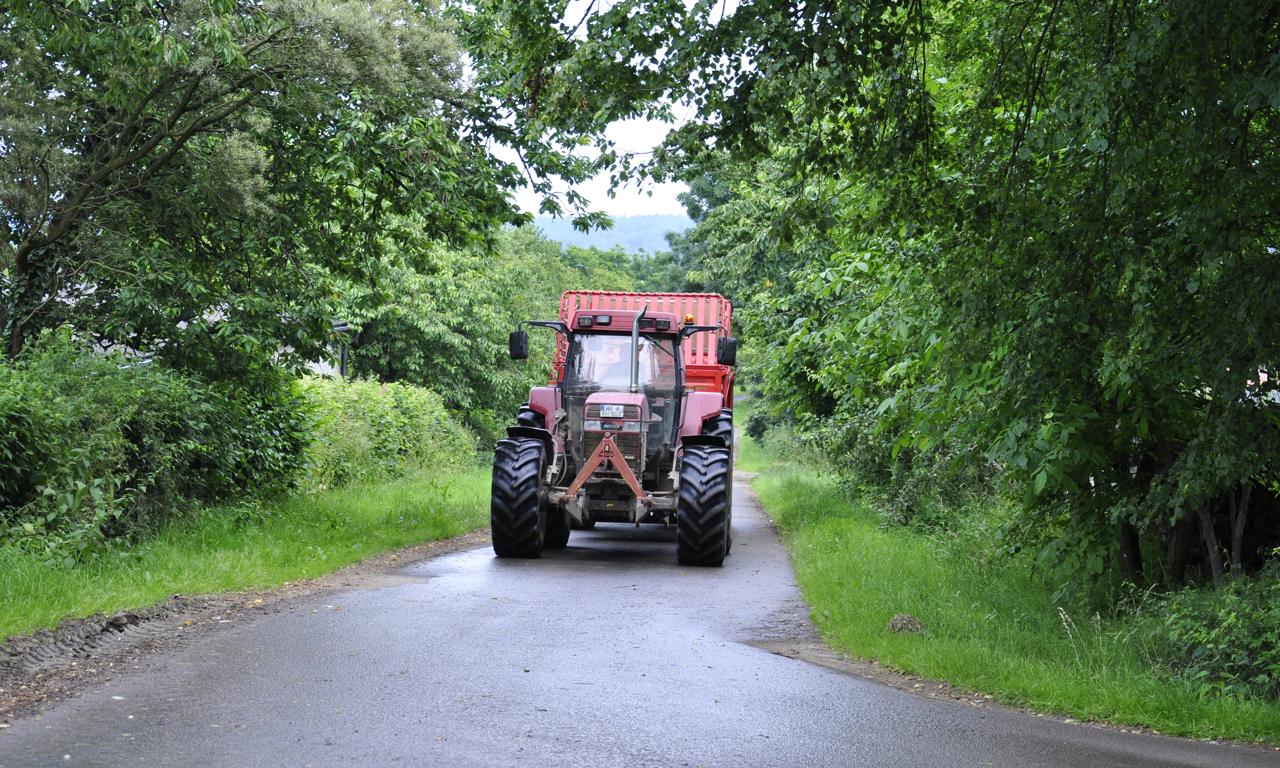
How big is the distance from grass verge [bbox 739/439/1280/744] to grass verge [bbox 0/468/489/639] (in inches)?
196

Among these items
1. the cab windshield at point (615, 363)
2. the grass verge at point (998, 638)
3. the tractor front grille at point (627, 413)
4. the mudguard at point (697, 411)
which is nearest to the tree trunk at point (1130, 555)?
the grass verge at point (998, 638)

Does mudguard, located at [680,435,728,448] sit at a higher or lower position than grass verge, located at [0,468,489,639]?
higher

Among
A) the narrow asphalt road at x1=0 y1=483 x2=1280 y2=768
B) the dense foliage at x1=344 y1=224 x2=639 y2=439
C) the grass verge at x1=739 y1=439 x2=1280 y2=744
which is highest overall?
the dense foliage at x1=344 y1=224 x2=639 y2=439

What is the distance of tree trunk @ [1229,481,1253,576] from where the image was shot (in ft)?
27.5

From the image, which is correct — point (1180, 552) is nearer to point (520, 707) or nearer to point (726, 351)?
point (520, 707)

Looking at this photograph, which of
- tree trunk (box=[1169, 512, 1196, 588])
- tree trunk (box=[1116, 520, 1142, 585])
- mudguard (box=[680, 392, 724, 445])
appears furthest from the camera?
mudguard (box=[680, 392, 724, 445])

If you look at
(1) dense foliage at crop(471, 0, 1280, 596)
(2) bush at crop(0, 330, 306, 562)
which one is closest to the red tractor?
(2) bush at crop(0, 330, 306, 562)

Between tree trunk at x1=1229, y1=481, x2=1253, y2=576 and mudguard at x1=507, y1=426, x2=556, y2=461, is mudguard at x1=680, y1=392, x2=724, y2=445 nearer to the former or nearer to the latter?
mudguard at x1=507, y1=426, x2=556, y2=461

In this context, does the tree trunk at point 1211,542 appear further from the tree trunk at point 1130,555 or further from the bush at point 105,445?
the bush at point 105,445

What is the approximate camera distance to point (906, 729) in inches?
257

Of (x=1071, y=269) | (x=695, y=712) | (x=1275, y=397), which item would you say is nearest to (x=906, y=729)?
(x=695, y=712)

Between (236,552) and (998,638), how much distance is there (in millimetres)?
7141

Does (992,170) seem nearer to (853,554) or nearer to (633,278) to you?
(853,554)

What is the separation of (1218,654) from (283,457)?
11998mm
